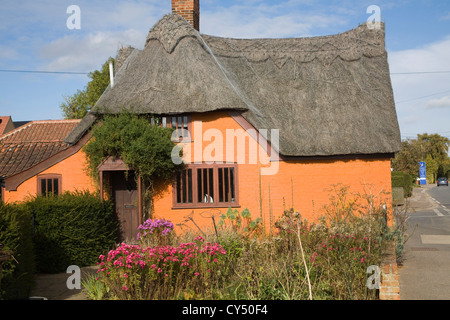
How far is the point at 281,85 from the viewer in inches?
607

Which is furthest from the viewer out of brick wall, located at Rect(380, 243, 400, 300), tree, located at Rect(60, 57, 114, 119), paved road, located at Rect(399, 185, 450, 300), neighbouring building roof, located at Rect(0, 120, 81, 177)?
tree, located at Rect(60, 57, 114, 119)

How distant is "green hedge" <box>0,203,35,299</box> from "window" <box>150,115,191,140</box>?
542 centimetres

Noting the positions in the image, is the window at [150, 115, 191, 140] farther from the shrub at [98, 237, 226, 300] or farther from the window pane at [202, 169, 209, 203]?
the shrub at [98, 237, 226, 300]

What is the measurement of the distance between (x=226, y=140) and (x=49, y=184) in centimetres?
506

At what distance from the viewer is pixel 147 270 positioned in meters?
7.14

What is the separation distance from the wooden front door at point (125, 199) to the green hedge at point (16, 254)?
15.7 feet

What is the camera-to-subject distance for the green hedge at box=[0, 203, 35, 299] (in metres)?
7.46

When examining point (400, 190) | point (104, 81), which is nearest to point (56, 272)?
point (400, 190)

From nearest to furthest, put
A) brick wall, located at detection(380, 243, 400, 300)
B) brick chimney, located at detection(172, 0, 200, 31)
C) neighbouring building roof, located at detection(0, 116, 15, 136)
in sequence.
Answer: brick wall, located at detection(380, 243, 400, 300), brick chimney, located at detection(172, 0, 200, 31), neighbouring building roof, located at detection(0, 116, 15, 136)

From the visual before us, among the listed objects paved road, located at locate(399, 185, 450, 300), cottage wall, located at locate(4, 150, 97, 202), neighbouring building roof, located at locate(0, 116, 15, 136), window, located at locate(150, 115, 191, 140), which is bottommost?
paved road, located at locate(399, 185, 450, 300)

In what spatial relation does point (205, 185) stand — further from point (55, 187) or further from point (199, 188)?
point (55, 187)

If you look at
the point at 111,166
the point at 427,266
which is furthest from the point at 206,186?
the point at 427,266

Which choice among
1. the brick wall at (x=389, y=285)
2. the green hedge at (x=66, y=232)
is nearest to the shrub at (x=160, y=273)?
the brick wall at (x=389, y=285)

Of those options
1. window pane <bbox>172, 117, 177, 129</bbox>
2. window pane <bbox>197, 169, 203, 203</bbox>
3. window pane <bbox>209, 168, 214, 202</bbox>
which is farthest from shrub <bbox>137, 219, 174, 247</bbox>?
window pane <bbox>172, 117, 177, 129</bbox>
